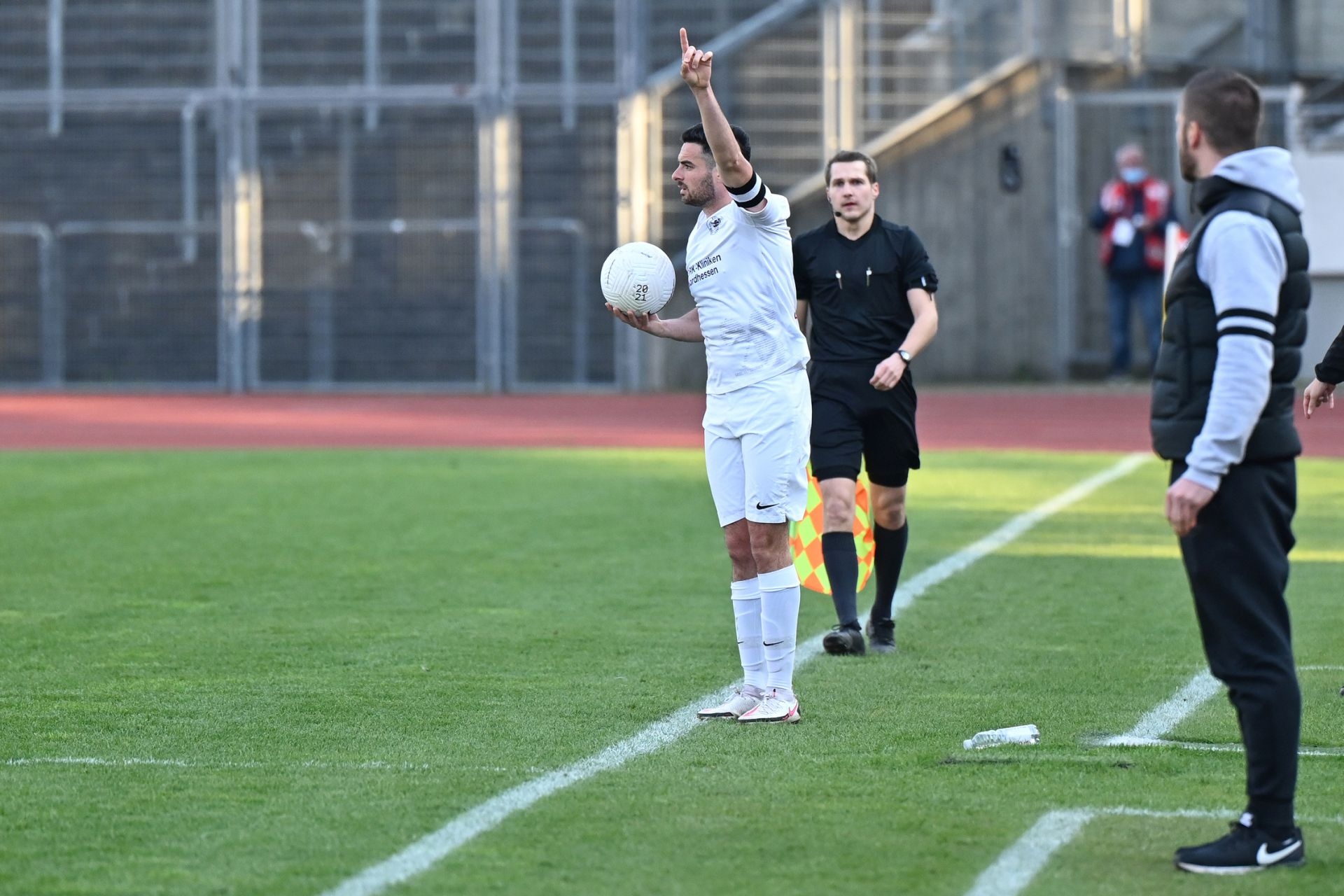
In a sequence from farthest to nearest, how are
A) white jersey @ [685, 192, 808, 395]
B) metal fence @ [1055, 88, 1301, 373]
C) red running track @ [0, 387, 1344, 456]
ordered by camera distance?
1. metal fence @ [1055, 88, 1301, 373]
2. red running track @ [0, 387, 1344, 456]
3. white jersey @ [685, 192, 808, 395]

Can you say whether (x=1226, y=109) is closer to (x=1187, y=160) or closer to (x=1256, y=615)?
(x=1187, y=160)

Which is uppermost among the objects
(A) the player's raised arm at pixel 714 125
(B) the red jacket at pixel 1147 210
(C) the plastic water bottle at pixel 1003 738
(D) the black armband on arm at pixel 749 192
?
(B) the red jacket at pixel 1147 210

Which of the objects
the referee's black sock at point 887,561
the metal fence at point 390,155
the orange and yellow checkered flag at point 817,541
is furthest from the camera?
the metal fence at point 390,155

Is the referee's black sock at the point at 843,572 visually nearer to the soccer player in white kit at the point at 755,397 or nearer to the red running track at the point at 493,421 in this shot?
the soccer player in white kit at the point at 755,397

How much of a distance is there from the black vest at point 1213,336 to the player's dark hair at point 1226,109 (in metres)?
0.10

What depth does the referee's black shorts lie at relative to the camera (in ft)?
27.5

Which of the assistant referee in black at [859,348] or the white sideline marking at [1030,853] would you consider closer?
the white sideline marking at [1030,853]

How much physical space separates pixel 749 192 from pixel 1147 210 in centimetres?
1838

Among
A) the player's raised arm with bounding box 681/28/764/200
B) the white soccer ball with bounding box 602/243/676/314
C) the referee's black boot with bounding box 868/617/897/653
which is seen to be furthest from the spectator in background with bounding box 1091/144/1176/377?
the player's raised arm with bounding box 681/28/764/200

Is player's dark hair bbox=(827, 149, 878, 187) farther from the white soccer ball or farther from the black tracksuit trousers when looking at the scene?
the black tracksuit trousers

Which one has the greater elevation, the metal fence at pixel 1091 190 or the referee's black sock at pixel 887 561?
the metal fence at pixel 1091 190

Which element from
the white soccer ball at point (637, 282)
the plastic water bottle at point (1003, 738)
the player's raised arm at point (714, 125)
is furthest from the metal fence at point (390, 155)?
the plastic water bottle at point (1003, 738)

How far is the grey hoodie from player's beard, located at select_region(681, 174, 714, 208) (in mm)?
2381

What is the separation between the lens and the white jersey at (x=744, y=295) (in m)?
6.84
